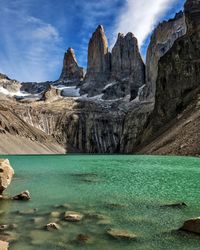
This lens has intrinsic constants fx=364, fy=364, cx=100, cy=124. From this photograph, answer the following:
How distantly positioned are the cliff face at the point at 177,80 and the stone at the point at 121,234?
84.3 meters

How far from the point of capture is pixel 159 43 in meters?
181

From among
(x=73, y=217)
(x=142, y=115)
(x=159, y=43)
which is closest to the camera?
(x=73, y=217)

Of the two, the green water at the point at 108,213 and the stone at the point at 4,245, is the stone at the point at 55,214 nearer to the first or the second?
the green water at the point at 108,213

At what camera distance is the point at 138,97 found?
189500 millimetres

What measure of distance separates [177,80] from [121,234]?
95.8m

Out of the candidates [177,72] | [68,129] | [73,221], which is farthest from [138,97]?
[73,221]

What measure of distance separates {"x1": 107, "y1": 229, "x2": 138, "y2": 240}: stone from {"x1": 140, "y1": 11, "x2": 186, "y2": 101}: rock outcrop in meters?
159

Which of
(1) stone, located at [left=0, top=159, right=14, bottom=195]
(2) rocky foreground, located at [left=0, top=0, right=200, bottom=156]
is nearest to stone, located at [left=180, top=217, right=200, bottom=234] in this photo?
(1) stone, located at [left=0, top=159, right=14, bottom=195]

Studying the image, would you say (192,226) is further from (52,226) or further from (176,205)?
(52,226)

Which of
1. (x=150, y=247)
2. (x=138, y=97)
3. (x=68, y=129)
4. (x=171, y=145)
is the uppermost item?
(x=138, y=97)

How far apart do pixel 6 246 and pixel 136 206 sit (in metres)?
7.84

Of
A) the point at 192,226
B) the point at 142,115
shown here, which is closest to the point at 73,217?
the point at 192,226

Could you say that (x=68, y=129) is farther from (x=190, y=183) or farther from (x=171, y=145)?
(x=190, y=183)

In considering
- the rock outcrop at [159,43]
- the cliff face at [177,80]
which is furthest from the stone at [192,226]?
the rock outcrop at [159,43]
